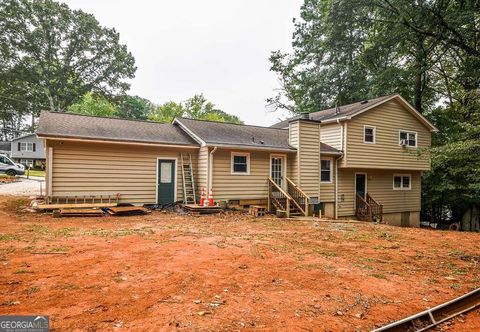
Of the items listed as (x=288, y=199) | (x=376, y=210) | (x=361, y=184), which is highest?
(x=361, y=184)

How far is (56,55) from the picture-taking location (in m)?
34.8

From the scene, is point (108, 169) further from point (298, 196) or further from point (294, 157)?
point (294, 157)

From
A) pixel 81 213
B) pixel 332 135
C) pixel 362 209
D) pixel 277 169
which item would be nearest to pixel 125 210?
pixel 81 213

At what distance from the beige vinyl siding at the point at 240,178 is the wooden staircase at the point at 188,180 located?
1.01m

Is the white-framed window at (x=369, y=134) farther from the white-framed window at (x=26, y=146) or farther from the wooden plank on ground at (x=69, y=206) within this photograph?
the white-framed window at (x=26, y=146)

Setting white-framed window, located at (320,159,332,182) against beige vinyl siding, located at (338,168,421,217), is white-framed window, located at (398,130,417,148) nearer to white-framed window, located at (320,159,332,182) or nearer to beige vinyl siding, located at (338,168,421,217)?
beige vinyl siding, located at (338,168,421,217)

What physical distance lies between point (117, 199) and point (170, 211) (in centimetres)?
216

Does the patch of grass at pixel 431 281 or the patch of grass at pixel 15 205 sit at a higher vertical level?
the patch of grass at pixel 15 205

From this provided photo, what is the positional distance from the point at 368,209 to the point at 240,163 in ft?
25.6

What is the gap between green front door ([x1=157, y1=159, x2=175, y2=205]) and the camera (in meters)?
12.5

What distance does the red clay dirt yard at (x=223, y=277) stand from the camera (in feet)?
10.7

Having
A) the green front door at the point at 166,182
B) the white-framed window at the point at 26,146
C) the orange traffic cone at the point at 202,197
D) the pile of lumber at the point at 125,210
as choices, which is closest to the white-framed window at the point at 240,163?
the orange traffic cone at the point at 202,197

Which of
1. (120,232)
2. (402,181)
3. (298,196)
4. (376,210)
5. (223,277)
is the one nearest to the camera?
(223,277)

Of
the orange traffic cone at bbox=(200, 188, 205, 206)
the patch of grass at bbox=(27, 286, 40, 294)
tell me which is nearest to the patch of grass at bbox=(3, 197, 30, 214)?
the orange traffic cone at bbox=(200, 188, 205, 206)
